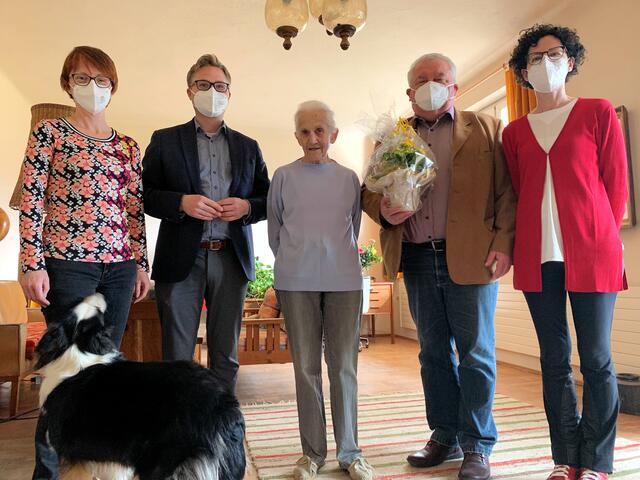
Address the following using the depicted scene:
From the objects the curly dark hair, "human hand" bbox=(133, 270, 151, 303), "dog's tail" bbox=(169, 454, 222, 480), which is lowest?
"dog's tail" bbox=(169, 454, 222, 480)

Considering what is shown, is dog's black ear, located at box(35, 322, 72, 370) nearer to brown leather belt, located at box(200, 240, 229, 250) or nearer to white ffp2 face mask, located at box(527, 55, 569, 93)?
Answer: brown leather belt, located at box(200, 240, 229, 250)

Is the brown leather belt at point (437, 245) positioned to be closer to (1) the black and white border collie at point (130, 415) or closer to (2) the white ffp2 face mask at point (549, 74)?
(2) the white ffp2 face mask at point (549, 74)

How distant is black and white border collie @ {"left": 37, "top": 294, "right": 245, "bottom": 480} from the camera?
1271mm

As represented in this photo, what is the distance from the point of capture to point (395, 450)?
2211 millimetres

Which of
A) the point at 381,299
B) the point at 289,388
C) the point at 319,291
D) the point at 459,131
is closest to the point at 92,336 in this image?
the point at 319,291

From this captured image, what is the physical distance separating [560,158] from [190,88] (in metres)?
1.38

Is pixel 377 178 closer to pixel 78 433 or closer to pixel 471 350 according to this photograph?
pixel 471 350

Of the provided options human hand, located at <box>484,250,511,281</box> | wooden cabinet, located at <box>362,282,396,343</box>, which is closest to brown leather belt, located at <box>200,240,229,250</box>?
human hand, located at <box>484,250,511,281</box>

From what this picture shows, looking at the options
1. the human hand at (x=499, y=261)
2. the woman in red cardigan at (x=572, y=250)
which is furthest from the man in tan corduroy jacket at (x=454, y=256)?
the woman in red cardigan at (x=572, y=250)

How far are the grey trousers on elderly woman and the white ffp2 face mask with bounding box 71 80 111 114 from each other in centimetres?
92

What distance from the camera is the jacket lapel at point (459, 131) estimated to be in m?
1.86

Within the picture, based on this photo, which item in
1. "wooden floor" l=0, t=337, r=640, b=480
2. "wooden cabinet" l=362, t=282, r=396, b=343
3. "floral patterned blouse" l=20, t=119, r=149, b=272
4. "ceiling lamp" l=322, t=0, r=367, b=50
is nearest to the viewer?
"floral patterned blouse" l=20, t=119, r=149, b=272

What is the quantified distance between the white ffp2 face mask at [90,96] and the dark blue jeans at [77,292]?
53 centimetres

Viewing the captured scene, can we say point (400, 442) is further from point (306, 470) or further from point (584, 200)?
point (584, 200)
